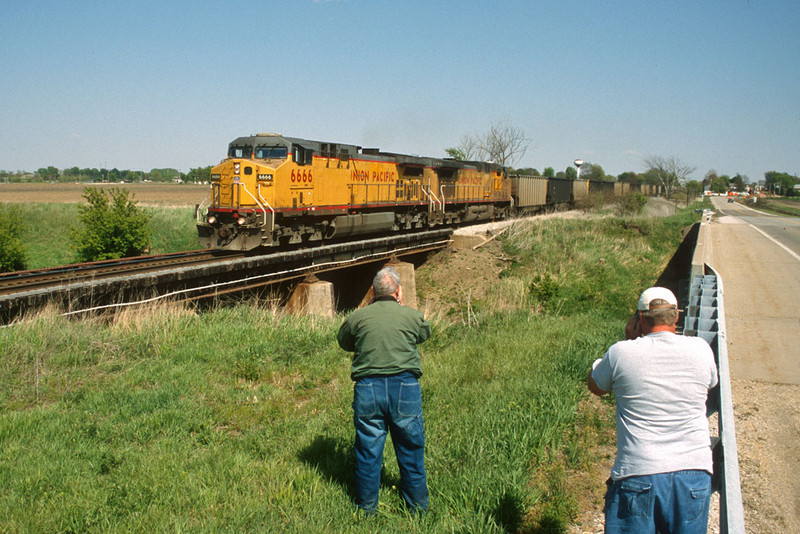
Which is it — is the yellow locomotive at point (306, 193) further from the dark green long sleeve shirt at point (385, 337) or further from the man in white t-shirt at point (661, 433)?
the man in white t-shirt at point (661, 433)

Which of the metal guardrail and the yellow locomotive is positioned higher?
the yellow locomotive

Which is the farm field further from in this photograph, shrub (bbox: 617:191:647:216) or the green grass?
shrub (bbox: 617:191:647:216)

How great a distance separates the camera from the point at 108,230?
23406 millimetres

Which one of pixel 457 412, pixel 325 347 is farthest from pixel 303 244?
pixel 457 412

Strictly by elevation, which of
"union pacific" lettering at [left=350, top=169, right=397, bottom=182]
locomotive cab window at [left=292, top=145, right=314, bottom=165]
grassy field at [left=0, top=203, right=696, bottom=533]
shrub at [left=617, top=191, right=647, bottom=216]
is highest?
locomotive cab window at [left=292, top=145, right=314, bottom=165]

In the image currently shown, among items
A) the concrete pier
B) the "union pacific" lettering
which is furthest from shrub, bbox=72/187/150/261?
the concrete pier

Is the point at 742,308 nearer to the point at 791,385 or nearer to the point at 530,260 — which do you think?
the point at 791,385

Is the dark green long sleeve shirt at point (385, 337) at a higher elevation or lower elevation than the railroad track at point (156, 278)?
higher

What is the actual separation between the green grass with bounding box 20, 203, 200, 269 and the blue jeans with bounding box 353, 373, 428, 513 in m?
24.5

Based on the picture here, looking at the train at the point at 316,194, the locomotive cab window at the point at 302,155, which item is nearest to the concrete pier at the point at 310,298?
the train at the point at 316,194

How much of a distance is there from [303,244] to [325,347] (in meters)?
9.61

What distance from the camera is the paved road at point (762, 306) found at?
9.09m

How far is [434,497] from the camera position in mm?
4559

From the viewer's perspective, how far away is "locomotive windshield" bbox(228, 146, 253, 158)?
54.0 feet
